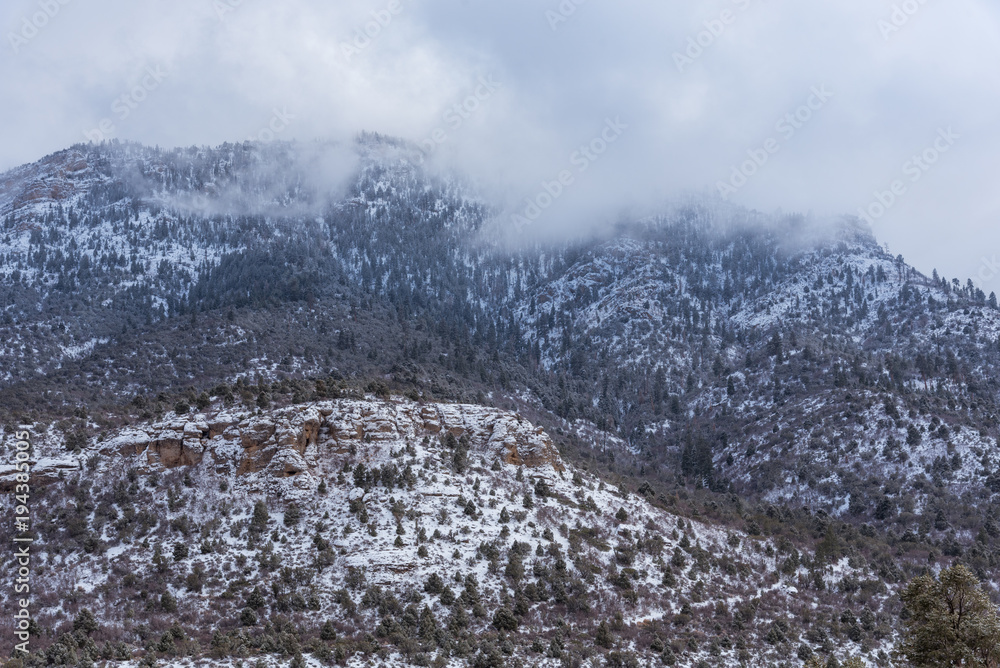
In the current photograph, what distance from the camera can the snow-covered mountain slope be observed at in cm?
3491

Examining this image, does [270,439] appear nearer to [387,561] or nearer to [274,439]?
[274,439]

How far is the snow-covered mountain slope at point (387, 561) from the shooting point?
115 ft

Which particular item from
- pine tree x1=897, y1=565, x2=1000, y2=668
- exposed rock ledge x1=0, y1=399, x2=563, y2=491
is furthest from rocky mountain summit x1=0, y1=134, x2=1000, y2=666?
pine tree x1=897, y1=565, x2=1000, y2=668

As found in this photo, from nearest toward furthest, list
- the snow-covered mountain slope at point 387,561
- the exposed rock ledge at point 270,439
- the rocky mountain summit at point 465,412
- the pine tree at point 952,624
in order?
the pine tree at point 952,624
the snow-covered mountain slope at point 387,561
the rocky mountain summit at point 465,412
the exposed rock ledge at point 270,439

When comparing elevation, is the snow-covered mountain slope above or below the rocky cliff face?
below

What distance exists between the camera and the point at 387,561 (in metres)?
39.5

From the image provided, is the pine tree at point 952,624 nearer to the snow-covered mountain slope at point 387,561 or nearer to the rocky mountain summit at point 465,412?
the rocky mountain summit at point 465,412

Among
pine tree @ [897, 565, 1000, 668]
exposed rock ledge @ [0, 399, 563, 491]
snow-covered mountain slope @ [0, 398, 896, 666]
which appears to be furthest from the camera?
exposed rock ledge @ [0, 399, 563, 491]

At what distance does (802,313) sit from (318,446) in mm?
112055

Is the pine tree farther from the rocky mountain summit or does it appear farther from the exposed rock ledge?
the exposed rock ledge

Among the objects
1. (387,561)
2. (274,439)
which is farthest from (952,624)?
(274,439)

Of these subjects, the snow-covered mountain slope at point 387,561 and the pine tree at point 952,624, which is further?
the snow-covered mountain slope at point 387,561

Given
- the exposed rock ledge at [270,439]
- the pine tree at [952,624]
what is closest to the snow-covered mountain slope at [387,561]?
the exposed rock ledge at [270,439]

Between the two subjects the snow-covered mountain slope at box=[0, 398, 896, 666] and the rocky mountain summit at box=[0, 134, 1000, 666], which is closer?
the snow-covered mountain slope at box=[0, 398, 896, 666]
